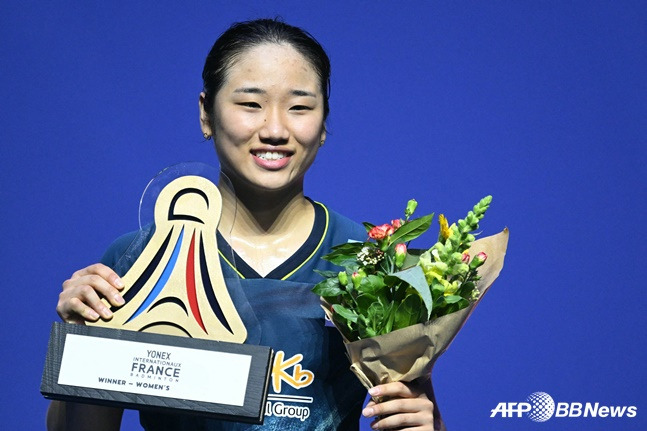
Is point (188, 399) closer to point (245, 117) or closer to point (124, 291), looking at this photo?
point (124, 291)

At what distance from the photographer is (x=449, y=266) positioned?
107cm

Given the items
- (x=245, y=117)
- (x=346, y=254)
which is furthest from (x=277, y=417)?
(x=245, y=117)

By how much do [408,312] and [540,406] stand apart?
0.99m

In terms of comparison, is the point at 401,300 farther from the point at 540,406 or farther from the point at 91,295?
the point at 540,406

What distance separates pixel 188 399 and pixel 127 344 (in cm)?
10

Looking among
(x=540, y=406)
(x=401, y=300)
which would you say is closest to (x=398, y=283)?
(x=401, y=300)

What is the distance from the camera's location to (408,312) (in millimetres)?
1065

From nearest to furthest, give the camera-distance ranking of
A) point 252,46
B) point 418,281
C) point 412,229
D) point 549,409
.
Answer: point 418,281, point 412,229, point 252,46, point 549,409

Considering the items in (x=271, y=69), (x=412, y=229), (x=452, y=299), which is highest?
(x=271, y=69)

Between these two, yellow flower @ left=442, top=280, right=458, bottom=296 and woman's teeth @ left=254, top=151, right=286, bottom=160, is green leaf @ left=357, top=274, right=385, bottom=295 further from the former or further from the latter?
woman's teeth @ left=254, top=151, right=286, bottom=160

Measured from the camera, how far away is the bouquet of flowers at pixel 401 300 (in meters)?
1.05

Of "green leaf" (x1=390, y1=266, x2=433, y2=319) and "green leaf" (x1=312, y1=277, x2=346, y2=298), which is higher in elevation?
"green leaf" (x1=312, y1=277, x2=346, y2=298)

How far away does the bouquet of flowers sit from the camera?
1.05 meters

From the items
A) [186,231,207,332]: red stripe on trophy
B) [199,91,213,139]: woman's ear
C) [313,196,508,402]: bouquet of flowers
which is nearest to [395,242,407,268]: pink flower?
[313,196,508,402]: bouquet of flowers
